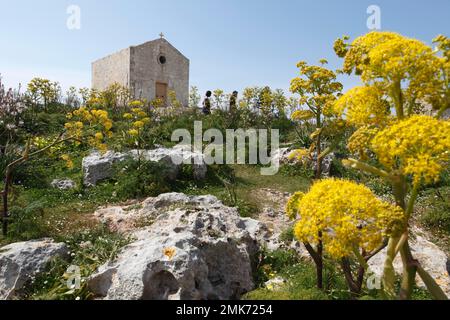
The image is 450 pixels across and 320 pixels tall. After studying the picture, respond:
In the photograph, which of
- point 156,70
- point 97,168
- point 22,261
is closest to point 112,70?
point 156,70

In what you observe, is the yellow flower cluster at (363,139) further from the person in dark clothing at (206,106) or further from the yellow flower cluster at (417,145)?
the person in dark clothing at (206,106)

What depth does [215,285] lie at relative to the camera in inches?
172

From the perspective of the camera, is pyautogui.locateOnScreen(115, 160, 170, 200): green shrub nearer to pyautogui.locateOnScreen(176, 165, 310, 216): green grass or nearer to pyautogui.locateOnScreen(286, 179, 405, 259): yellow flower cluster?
pyautogui.locateOnScreen(176, 165, 310, 216): green grass

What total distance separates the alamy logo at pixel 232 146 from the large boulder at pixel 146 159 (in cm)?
8

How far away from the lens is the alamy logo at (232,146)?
11.9m

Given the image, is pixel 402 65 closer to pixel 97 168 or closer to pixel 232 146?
pixel 97 168

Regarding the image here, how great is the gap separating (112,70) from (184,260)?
2771cm

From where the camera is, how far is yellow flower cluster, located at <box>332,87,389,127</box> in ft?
7.78

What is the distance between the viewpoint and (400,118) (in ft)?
7.72

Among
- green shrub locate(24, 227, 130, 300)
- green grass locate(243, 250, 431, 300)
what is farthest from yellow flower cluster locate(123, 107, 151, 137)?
A: green grass locate(243, 250, 431, 300)

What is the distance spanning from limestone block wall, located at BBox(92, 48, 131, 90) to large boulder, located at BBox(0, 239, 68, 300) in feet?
76.3

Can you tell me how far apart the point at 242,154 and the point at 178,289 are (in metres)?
9.82
